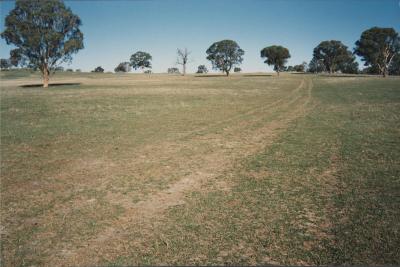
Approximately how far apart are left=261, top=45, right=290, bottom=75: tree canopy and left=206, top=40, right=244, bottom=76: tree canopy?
17094mm

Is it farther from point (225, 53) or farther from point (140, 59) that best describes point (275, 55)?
point (140, 59)

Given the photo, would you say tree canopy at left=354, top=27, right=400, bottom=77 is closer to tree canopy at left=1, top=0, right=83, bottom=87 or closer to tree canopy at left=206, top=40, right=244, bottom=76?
tree canopy at left=206, top=40, right=244, bottom=76

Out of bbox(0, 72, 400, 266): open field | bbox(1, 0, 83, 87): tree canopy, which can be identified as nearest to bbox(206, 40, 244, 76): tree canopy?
bbox(1, 0, 83, 87): tree canopy

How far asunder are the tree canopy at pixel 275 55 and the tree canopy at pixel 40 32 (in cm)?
8870

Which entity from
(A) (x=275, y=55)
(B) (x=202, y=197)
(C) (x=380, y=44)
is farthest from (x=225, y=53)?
(B) (x=202, y=197)

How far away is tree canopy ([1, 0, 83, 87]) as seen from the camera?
49625mm

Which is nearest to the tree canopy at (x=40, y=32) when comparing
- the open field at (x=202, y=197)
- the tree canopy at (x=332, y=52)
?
the open field at (x=202, y=197)

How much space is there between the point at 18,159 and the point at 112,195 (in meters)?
→ 5.57

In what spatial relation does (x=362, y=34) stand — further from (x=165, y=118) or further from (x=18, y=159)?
(x=18, y=159)

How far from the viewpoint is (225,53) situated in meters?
112

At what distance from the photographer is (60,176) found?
8477mm

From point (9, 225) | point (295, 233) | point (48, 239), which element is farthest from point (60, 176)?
point (295, 233)

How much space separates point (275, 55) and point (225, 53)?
24.7 metres

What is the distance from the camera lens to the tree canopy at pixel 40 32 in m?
49.6
